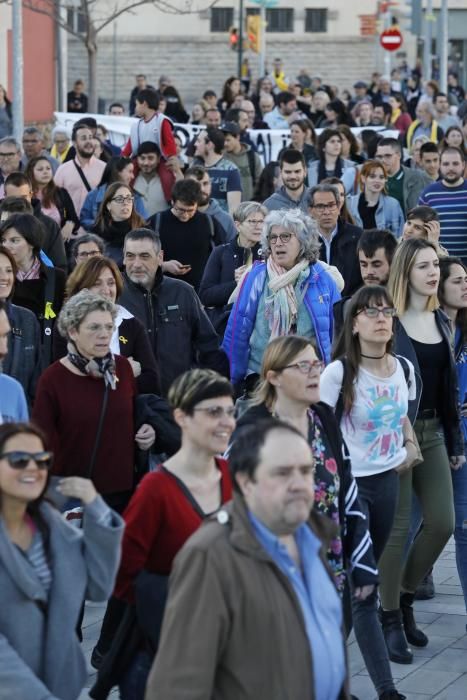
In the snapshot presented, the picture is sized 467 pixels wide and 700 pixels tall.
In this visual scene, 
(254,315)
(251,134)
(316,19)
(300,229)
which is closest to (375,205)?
(300,229)

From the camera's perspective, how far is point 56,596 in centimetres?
498

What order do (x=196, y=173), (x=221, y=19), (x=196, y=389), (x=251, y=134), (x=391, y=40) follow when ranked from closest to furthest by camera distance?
(x=196, y=389) → (x=196, y=173) → (x=251, y=134) → (x=391, y=40) → (x=221, y=19)

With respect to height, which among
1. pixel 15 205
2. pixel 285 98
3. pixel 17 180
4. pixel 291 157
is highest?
pixel 285 98

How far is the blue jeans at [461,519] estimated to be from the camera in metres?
7.90

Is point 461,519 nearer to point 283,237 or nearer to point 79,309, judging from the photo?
point 283,237

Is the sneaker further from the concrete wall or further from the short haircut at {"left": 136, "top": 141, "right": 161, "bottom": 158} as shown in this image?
the concrete wall

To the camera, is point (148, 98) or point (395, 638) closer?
point (395, 638)

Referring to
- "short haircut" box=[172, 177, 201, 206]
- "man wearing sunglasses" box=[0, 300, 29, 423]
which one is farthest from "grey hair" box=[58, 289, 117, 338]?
"short haircut" box=[172, 177, 201, 206]

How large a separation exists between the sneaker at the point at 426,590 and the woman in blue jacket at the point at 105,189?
538 cm

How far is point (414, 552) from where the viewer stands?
7820 millimetres

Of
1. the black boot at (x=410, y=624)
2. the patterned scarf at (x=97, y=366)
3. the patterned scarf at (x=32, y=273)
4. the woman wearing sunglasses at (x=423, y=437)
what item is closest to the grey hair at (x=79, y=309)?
the patterned scarf at (x=97, y=366)

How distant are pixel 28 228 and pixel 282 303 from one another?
157 centimetres

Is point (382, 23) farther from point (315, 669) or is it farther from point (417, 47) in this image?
point (315, 669)

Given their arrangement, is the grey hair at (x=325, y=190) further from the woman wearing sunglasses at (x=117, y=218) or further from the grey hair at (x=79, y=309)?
the grey hair at (x=79, y=309)
